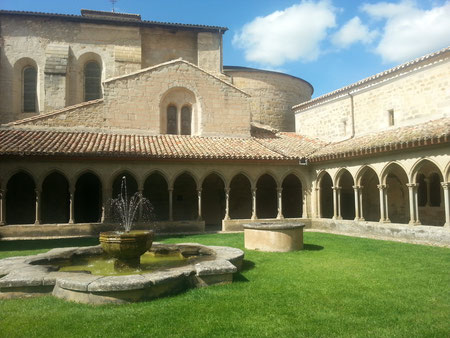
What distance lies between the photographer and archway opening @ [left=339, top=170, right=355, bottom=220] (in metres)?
18.8

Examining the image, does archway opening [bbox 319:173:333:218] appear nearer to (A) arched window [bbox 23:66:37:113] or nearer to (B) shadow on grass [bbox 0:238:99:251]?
(B) shadow on grass [bbox 0:238:99:251]

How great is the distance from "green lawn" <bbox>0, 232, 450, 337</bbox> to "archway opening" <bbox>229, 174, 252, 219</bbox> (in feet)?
37.8

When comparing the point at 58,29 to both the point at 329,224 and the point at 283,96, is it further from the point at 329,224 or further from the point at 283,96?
the point at 329,224

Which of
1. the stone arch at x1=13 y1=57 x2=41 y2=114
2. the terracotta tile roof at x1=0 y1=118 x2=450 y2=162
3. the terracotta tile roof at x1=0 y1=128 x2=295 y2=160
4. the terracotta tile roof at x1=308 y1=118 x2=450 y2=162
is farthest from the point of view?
the stone arch at x1=13 y1=57 x2=41 y2=114

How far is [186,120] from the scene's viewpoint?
61.0 ft

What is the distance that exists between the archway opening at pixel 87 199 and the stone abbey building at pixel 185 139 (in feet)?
0.15

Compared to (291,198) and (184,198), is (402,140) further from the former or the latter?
(184,198)

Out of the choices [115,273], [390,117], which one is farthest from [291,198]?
[115,273]

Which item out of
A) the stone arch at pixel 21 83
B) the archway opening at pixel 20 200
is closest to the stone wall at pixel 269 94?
the stone arch at pixel 21 83

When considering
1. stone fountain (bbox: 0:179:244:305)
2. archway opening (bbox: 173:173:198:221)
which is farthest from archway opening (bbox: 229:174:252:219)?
stone fountain (bbox: 0:179:244:305)

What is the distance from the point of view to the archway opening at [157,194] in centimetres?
1783

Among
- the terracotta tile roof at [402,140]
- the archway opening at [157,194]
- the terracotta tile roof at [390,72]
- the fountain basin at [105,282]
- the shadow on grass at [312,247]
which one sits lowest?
the shadow on grass at [312,247]

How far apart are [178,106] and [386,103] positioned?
9.12 metres

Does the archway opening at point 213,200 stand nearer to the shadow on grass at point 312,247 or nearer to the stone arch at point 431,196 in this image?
the shadow on grass at point 312,247
